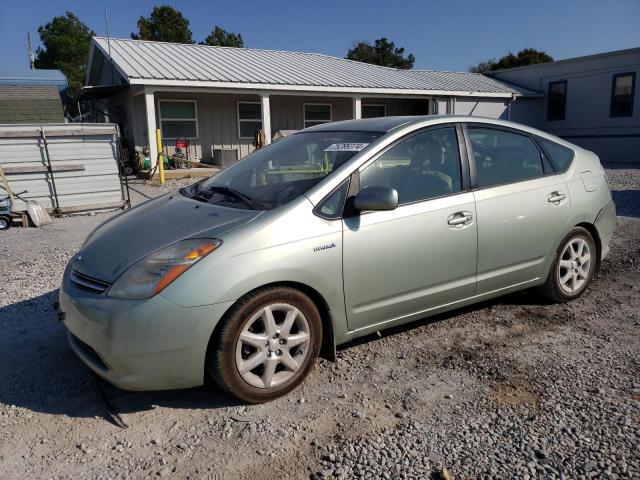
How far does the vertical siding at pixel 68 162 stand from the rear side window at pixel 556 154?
26.5ft

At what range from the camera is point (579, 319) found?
4121mm

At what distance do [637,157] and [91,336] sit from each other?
21748 millimetres

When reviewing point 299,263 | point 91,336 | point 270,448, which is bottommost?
point 270,448

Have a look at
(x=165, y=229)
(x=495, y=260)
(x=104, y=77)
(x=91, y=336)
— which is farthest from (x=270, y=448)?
(x=104, y=77)

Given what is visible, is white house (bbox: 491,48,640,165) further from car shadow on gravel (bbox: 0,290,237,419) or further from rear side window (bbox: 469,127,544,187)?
car shadow on gravel (bbox: 0,290,237,419)

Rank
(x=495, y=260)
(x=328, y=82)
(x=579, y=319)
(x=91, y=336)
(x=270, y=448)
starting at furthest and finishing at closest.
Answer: (x=328, y=82), (x=579, y=319), (x=495, y=260), (x=91, y=336), (x=270, y=448)

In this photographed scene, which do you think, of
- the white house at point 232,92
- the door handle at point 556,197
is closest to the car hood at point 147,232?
the door handle at point 556,197

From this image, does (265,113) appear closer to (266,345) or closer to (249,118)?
(249,118)

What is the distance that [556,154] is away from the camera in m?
4.31

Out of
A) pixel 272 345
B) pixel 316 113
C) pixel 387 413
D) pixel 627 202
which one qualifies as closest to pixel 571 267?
pixel 387 413

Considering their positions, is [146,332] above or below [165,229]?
below

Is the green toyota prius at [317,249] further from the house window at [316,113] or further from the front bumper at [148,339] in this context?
the house window at [316,113]

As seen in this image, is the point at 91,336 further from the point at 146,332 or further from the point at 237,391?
the point at 237,391

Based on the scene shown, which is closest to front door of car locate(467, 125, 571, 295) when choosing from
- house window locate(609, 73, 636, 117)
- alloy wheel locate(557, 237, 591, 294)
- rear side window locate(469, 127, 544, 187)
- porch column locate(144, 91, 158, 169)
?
rear side window locate(469, 127, 544, 187)
